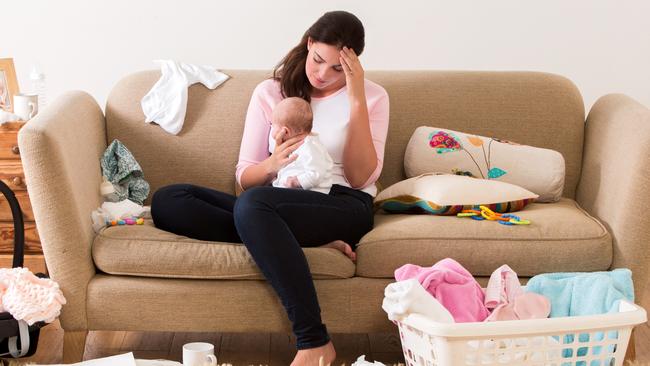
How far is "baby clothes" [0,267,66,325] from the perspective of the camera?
2.33 m

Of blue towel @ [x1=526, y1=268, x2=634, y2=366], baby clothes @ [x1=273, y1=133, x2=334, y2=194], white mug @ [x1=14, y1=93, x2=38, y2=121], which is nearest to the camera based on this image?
blue towel @ [x1=526, y1=268, x2=634, y2=366]

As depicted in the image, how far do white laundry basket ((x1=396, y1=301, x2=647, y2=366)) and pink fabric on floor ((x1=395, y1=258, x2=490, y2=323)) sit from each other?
0.49 feet

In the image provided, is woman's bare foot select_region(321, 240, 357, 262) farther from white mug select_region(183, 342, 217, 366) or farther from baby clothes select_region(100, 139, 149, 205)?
baby clothes select_region(100, 139, 149, 205)

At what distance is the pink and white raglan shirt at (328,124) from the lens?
2.71 metres

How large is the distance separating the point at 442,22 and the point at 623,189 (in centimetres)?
129

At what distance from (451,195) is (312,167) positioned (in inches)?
16.6

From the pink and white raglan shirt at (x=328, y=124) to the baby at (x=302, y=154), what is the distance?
7 centimetres

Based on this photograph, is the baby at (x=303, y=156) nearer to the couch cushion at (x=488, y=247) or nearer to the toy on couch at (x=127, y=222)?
the couch cushion at (x=488, y=247)

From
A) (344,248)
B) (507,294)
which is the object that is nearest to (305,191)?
(344,248)

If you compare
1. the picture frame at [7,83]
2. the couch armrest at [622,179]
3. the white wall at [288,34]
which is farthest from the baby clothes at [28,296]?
the couch armrest at [622,179]

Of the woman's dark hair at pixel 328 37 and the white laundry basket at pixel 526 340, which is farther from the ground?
the woman's dark hair at pixel 328 37

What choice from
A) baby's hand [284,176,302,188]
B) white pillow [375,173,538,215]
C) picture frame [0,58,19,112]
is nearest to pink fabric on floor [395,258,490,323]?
white pillow [375,173,538,215]

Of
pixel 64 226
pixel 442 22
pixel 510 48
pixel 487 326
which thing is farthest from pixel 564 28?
pixel 64 226

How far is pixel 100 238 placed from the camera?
2.54 meters
